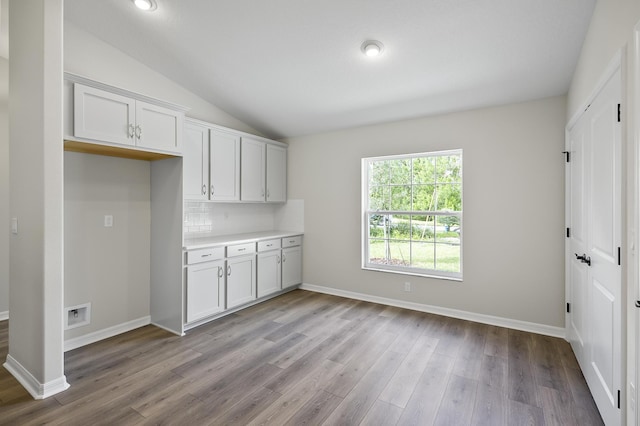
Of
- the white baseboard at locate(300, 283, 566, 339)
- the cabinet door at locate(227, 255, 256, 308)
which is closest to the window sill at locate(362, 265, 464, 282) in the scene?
the white baseboard at locate(300, 283, 566, 339)

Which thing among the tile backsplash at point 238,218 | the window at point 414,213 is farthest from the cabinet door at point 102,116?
the window at point 414,213

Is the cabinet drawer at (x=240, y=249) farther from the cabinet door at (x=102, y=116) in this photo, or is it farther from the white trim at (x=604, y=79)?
the white trim at (x=604, y=79)

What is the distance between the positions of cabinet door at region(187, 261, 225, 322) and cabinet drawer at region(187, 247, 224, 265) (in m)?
0.05

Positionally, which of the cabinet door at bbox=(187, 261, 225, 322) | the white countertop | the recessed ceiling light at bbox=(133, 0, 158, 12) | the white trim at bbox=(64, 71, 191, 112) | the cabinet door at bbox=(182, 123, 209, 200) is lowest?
the cabinet door at bbox=(187, 261, 225, 322)

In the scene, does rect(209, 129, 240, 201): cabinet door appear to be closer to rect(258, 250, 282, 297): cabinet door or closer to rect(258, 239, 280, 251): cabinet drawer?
rect(258, 239, 280, 251): cabinet drawer

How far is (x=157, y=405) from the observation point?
6.81 feet

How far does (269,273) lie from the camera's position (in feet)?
14.0

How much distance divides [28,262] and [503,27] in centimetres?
392

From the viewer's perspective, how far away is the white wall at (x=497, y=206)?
10.3ft

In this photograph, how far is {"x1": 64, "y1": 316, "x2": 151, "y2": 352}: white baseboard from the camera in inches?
114

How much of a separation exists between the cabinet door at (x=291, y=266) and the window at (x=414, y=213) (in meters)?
1.04

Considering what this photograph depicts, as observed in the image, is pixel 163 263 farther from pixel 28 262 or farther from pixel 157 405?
pixel 157 405

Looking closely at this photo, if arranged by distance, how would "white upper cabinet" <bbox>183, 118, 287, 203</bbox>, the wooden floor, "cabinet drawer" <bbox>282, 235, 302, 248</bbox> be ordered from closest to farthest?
the wooden floor, "white upper cabinet" <bbox>183, 118, 287, 203</bbox>, "cabinet drawer" <bbox>282, 235, 302, 248</bbox>

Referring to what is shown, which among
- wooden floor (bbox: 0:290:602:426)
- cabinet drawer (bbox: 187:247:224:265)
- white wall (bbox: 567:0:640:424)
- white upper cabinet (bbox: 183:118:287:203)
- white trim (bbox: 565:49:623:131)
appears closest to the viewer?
white wall (bbox: 567:0:640:424)
